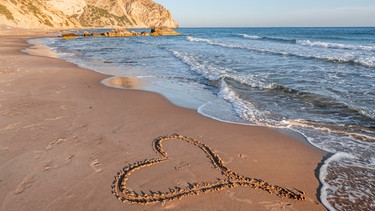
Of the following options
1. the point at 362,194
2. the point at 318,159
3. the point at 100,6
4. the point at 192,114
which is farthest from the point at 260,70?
the point at 100,6

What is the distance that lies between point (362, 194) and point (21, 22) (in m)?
86.6

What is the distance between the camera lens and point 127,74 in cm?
1507

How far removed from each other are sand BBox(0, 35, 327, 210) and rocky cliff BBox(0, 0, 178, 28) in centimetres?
7473

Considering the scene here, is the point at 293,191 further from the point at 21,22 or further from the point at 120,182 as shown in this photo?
the point at 21,22

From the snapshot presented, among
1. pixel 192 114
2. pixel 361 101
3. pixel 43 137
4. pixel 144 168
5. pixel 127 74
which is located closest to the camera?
pixel 144 168

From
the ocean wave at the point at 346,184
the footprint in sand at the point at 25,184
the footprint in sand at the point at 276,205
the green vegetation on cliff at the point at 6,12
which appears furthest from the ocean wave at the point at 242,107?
the green vegetation on cliff at the point at 6,12

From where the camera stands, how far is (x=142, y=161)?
5078 mm

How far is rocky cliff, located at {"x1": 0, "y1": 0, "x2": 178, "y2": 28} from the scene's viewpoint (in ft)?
237

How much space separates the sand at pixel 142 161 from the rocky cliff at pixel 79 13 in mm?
74734

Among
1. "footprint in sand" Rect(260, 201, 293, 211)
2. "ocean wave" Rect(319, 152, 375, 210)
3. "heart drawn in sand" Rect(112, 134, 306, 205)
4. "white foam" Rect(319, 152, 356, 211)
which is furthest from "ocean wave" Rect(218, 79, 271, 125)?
"footprint in sand" Rect(260, 201, 293, 211)

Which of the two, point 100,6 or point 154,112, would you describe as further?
point 100,6

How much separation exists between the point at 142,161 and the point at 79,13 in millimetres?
153647

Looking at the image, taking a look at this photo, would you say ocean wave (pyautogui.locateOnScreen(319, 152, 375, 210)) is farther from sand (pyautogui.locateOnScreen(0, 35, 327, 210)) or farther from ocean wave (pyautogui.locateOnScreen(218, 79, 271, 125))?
ocean wave (pyautogui.locateOnScreen(218, 79, 271, 125))

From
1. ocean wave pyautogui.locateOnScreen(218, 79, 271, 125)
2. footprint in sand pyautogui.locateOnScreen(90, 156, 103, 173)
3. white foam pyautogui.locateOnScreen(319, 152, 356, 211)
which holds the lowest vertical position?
ocean wave pyautogui.locateOnScreen(218, 79, 271, 125)
